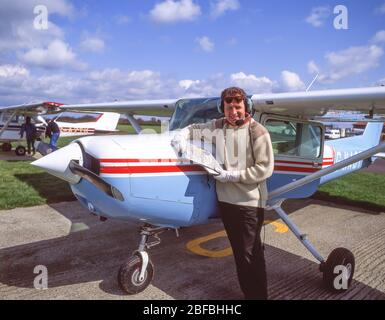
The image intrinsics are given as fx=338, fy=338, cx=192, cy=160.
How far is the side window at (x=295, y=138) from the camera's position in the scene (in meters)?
4.14

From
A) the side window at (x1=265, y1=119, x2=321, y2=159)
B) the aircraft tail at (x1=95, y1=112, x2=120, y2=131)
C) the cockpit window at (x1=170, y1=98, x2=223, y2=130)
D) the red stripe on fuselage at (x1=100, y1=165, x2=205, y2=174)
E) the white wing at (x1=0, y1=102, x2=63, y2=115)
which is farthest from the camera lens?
the aircraft tail at (x1=95, y1=112, x2=120, y2=131)

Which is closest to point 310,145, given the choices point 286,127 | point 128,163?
point 286,127

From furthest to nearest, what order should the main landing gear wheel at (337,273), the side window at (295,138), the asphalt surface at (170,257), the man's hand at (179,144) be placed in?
the side window at (295,138) → the main landing gear wheel at (337,273) → the asphalt surface at (170,257) → the man's hand at (179,144)

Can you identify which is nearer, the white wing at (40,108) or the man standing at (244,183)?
the man standing at (244,183)

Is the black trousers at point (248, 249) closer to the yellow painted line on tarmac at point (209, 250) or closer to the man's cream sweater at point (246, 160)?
the man's cream sweater at point (246, 160)

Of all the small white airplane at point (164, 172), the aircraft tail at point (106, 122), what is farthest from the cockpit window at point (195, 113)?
the aircraft tail at point (106, 122)

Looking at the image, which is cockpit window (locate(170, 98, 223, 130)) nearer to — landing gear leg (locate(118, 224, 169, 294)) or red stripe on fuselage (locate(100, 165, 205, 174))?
red stripe on fuselage (locate(100, 165, 205, 174))

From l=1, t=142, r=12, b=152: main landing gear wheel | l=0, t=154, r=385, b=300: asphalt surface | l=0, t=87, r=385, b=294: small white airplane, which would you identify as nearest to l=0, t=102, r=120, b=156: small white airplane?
l=1, t=142, r=12, b=152: main landing gear wheel

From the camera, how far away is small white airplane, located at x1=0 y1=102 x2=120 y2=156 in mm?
15180

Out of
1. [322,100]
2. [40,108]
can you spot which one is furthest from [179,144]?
[40,108]

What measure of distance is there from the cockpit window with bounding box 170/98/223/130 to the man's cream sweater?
78 cm

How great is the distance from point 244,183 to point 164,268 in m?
1.66

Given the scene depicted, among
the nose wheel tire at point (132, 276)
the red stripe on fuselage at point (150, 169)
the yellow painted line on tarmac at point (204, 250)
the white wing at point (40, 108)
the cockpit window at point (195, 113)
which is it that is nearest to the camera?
the red stripe on fuselage at point (150, 169)

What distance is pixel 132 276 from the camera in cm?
318
